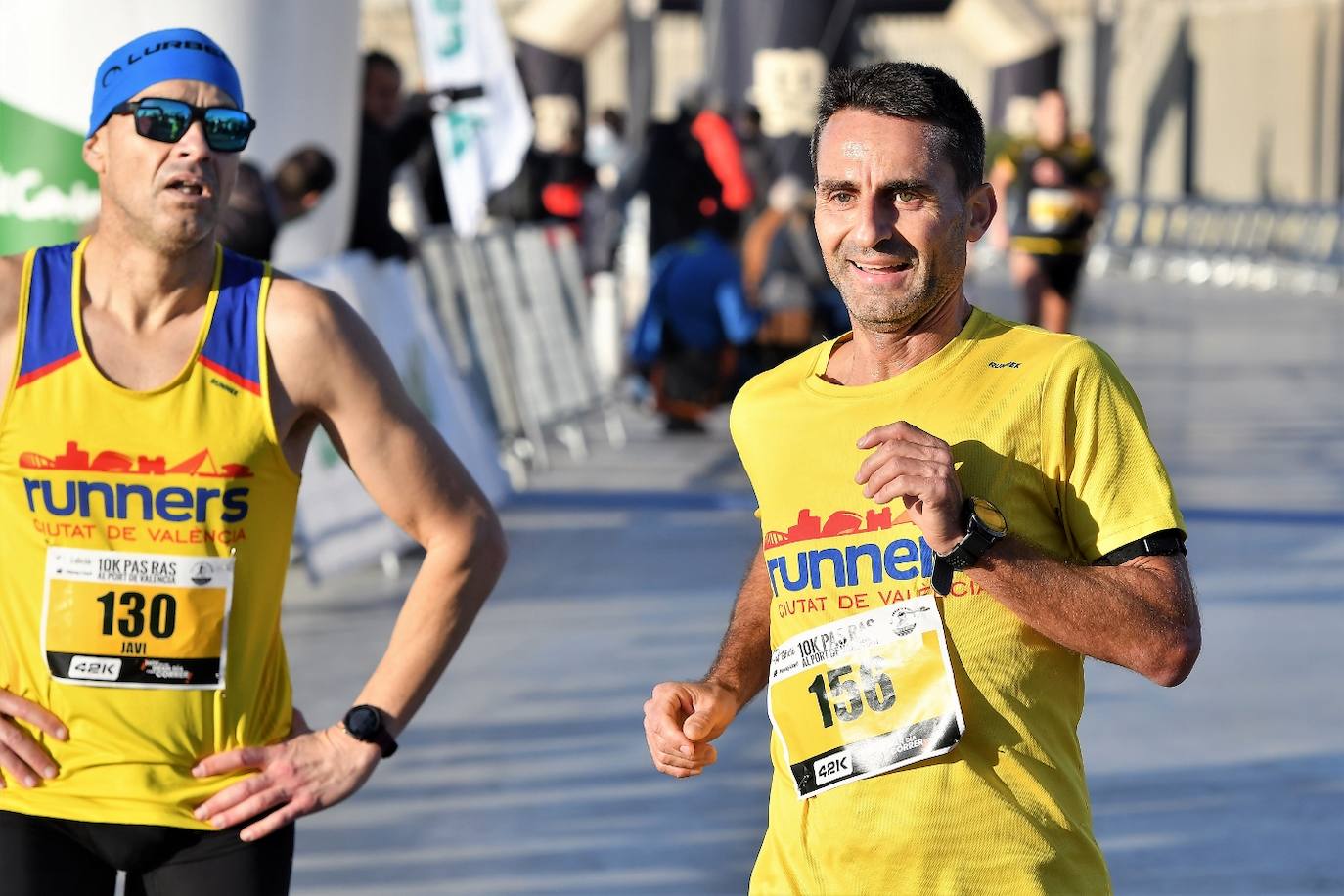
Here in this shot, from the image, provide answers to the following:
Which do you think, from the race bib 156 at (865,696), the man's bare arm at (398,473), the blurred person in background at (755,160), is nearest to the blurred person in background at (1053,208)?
the blurred person in background at (755,160)

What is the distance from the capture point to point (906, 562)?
256 centimetres

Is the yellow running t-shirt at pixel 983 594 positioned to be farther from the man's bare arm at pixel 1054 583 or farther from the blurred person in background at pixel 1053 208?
A: the blurred person in background at pixel 1053 208

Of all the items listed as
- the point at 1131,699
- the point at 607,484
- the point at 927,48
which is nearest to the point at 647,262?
the point at 607,484

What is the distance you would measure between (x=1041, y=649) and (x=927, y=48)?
5020 cm

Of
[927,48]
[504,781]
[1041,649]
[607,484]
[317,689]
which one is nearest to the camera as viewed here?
[1041,649]

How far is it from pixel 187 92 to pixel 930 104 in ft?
3.44

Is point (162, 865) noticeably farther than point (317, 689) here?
No

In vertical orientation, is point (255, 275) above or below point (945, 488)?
above

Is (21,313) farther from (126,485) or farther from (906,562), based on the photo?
(906,562)

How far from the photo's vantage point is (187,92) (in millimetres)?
3035

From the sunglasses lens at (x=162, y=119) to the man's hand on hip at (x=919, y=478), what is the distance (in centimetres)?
112

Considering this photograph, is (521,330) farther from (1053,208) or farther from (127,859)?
(127,859)

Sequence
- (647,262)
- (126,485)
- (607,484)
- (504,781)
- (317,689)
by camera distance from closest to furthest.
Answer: (126,485) → (504,781) → (317,689) → (607,484) → (647,262)

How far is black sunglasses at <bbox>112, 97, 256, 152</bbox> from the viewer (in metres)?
3.01
